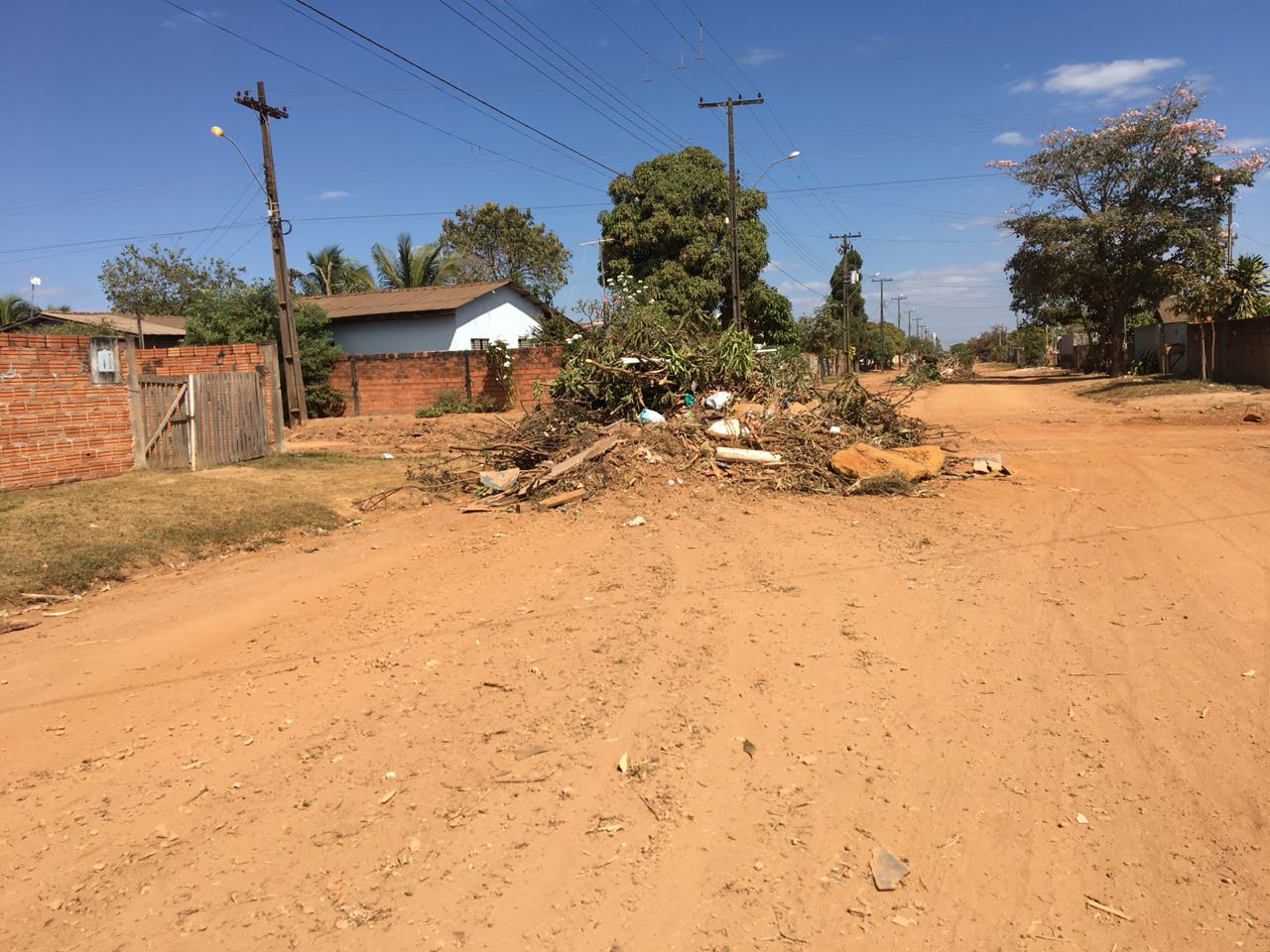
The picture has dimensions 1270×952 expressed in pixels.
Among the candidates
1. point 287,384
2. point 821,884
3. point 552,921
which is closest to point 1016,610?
point 821,884

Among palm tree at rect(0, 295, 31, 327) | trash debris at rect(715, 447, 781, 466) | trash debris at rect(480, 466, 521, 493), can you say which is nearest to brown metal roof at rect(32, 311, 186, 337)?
palm tree at rect(0, 295, 31, 327)

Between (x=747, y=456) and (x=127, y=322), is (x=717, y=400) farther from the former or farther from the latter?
(x=127, y=322)

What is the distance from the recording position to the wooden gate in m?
12.6

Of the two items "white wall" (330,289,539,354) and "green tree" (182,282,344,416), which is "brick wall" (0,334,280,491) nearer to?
"green tree" (182,282,344,416)

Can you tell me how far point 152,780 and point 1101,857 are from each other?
13.5 ft

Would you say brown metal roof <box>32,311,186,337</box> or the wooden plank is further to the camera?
brown metal roof <box>32,311,186,337</box>

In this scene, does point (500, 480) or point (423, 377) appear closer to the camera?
point (500, 480)

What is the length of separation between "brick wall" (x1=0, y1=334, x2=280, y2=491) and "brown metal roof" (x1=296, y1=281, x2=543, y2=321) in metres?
18.0

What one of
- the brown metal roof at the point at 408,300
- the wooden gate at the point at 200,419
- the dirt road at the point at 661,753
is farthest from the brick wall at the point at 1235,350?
the wooden gate at the point at 200,419

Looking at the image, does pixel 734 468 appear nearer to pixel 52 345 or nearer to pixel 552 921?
pixel 552 921

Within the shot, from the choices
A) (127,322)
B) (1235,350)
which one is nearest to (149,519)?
(1235,350)

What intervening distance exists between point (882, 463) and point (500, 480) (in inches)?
186

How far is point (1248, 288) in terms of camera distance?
25.6m

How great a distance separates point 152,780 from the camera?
390 cm
